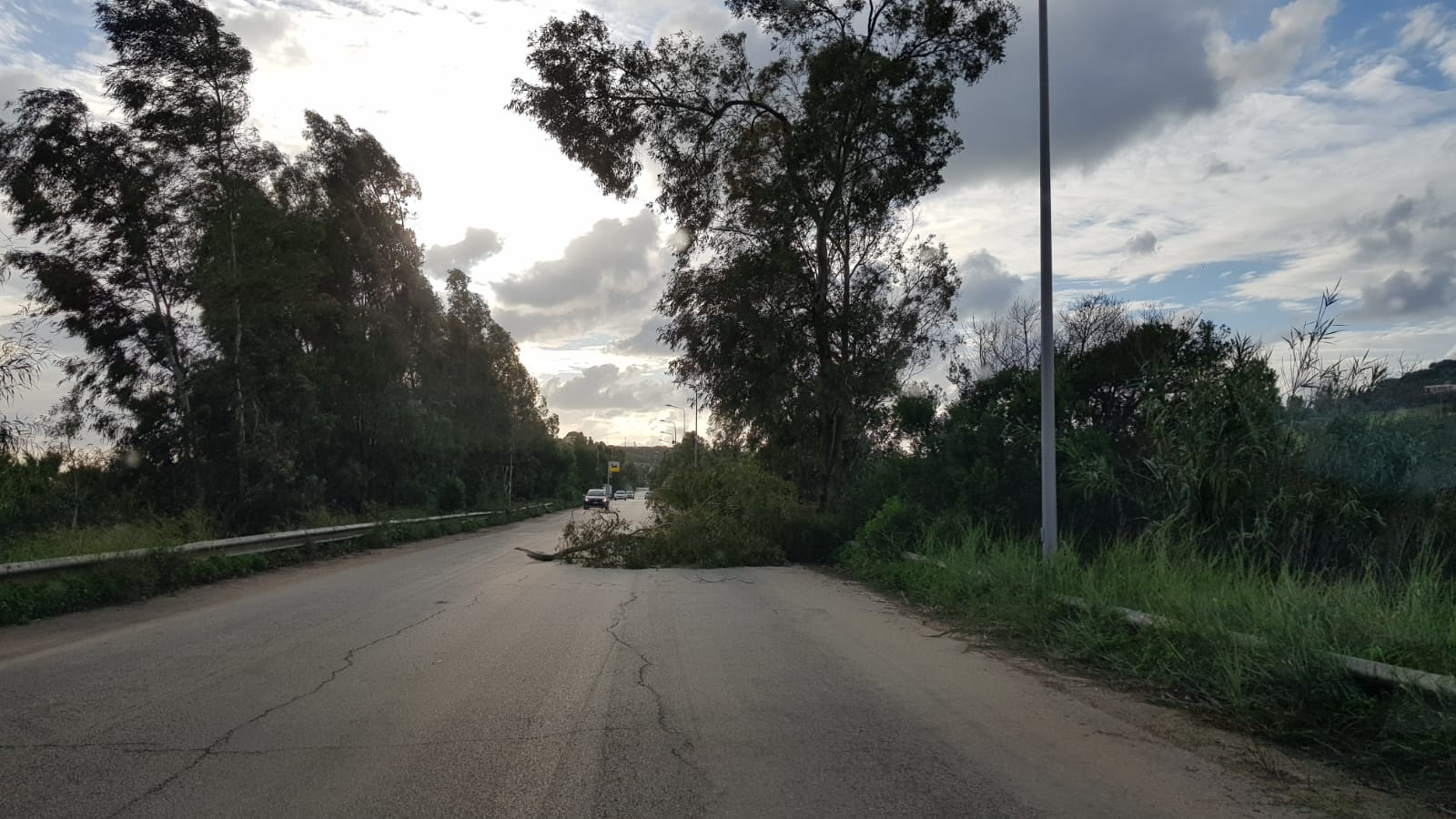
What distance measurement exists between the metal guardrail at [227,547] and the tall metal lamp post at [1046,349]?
488 inches

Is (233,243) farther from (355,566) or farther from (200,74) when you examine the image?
(355,566)

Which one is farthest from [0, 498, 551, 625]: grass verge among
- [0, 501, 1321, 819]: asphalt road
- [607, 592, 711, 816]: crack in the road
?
[607, 592, 711, 816]: crack in the road

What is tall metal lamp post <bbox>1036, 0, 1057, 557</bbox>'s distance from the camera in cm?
1270

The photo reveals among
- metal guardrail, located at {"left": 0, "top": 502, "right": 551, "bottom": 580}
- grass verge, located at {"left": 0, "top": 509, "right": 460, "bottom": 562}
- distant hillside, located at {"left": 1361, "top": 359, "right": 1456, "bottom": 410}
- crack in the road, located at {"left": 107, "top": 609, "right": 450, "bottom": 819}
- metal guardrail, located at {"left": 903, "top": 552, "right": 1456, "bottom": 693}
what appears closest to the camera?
crack in the road, located at {"left": 107, "top": 609, "right": 450, "bottom": 819}

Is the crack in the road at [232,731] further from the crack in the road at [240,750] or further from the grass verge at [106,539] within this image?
the grass verge at [106,539]

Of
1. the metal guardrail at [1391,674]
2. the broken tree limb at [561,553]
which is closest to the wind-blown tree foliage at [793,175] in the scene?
the broken tree limb at [561,553]

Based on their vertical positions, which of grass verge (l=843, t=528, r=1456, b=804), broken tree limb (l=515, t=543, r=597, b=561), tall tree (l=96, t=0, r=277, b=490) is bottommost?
broken tree limb (l=515, t=543, r=597, b=561)

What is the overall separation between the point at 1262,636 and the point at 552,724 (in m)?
5.21

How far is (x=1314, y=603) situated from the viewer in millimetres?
7699

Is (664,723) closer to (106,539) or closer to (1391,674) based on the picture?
(1391,674)

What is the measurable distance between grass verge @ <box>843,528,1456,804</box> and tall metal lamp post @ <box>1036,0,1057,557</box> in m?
0.72

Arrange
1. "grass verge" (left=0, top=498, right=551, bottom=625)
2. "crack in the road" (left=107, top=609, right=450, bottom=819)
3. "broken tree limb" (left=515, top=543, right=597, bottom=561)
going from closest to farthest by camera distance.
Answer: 1. "crack in the road" (left=107, top=609, right=450, bottom=819)
2. "grass verge" (left=0, top=498, right=551, bottom=625)
3. "broken tree limb" (left=515, top=543, right=597, bottom=561)

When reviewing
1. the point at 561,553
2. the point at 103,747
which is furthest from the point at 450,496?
the point at 103,747

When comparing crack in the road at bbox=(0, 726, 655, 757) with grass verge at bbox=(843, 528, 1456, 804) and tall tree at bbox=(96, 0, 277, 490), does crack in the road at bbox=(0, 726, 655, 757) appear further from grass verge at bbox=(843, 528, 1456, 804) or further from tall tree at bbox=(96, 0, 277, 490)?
tall tree at bbox=(96, 0, 277, 490)
